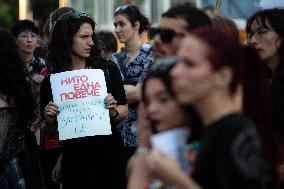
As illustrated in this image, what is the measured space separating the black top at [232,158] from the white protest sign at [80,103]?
11.7 feet

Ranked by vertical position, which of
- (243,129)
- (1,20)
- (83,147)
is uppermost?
(243,129)

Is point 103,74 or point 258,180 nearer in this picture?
point 258,180

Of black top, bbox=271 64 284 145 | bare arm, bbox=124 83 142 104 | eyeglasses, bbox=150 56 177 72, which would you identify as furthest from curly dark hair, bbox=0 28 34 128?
eyeglasses, bbox=150 56 177 72

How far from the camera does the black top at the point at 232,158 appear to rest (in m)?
3.15

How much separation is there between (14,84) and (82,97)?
2.37 ft

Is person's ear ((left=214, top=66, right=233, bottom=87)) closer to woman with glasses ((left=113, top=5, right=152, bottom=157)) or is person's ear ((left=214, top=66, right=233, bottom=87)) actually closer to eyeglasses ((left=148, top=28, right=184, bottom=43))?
eyeglasses ((left=148, top=28, right=184, bottom=43))

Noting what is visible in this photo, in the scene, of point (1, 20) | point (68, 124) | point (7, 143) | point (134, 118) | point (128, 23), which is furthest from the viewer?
point (1, 20)

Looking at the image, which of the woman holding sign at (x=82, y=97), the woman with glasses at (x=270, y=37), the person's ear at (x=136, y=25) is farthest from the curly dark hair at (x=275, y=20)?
the person's ear at (x=136, y=25)

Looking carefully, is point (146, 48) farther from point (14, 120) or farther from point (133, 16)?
point (14, 120)

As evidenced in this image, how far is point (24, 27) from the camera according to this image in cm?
980

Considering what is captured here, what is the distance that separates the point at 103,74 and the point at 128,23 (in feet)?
6.02

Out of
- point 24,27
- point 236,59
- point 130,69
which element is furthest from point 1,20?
point 236,59

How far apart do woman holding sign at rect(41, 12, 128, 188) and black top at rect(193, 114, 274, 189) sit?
3.63m

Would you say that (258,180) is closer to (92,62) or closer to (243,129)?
(243,129)
